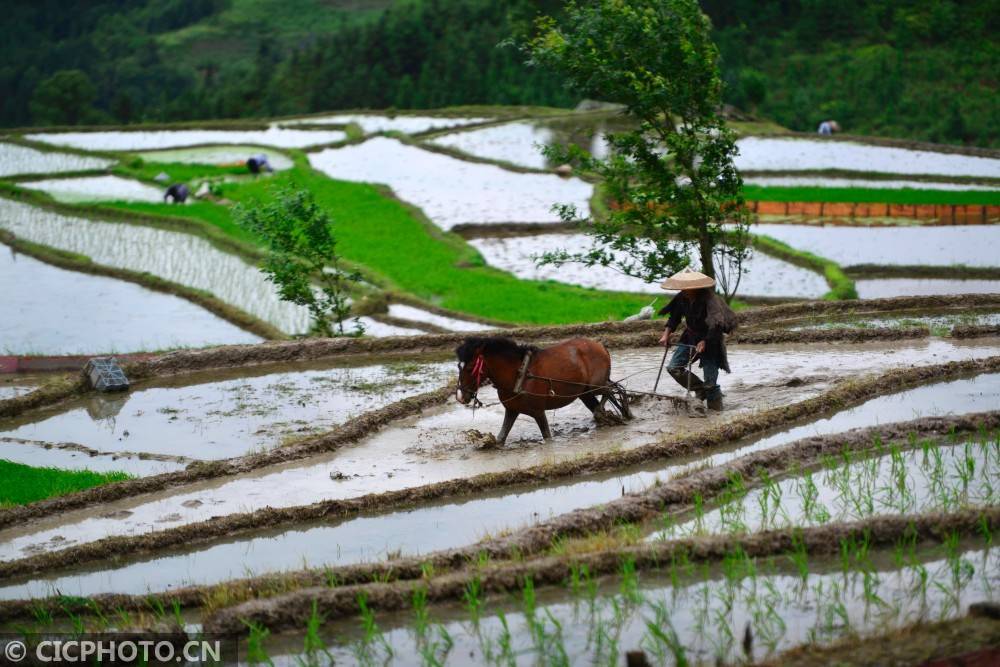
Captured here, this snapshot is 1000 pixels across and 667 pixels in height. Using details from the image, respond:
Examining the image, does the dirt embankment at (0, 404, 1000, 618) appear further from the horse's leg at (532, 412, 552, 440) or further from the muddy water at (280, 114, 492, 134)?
the muddy water at (280, 114, 492, 134)

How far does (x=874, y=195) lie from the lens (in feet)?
63.7

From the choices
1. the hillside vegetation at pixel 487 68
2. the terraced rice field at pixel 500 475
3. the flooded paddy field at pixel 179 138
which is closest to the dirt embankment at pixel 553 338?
the terraced rice field at pixel 500 475

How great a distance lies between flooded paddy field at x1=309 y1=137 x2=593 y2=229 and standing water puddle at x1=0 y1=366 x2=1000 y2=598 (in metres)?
11.6

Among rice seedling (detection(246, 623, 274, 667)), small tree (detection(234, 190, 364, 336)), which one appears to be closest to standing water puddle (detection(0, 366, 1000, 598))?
rice seedling (detection(246, 623, 274, 667))

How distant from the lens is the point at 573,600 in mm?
5809

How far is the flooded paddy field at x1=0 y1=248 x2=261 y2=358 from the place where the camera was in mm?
14070

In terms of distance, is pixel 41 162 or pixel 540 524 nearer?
pixel 540 524

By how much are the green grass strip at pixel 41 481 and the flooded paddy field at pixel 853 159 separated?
53.5 feet

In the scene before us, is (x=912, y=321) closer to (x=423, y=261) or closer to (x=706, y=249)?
(x=706, y=249)

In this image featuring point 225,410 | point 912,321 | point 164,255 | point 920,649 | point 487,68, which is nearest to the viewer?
point 920,649

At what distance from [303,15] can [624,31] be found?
57.5 meters

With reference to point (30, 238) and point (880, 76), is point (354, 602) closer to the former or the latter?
point (30, 238)

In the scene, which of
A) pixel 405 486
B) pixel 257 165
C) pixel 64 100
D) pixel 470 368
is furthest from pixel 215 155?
pixel 405 486

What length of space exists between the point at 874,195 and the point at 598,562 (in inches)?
593
